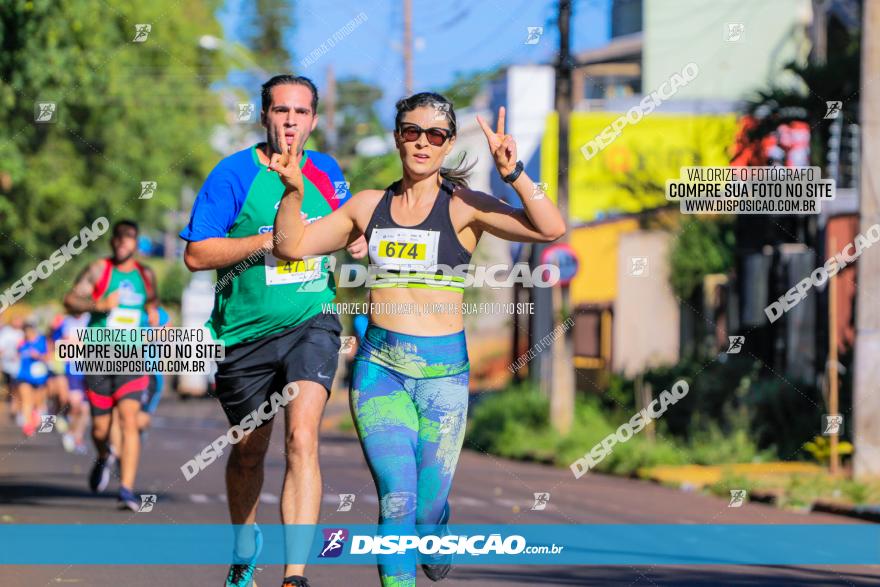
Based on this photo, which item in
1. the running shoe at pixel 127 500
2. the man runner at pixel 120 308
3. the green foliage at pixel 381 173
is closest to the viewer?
the running shoe at pixel 127 500

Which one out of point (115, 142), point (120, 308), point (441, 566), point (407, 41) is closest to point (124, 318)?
point (120, 308)

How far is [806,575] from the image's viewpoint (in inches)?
361

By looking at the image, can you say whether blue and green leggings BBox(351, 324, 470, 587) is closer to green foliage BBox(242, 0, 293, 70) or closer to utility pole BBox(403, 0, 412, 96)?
utility pole BBox(403, 0, 412, 96)

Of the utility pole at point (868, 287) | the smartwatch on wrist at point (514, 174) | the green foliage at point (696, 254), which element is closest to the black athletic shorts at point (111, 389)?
the smartwatch on wrist at point (514, 174)

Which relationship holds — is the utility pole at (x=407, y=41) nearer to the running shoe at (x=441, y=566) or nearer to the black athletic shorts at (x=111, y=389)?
the black athletic shorts at (x=111, y=389)

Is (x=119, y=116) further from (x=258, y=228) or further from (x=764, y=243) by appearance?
(x=258, y=228)

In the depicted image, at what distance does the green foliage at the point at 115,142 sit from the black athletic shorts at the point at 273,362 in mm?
12192

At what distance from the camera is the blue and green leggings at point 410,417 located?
20.4ft

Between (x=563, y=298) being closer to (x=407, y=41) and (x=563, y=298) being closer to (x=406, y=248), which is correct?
(x=407, y=41)

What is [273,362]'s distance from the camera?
7230 mm

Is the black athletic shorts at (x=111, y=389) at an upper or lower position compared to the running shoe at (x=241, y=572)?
upper

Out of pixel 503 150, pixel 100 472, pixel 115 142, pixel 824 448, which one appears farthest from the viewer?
pixel 115 142

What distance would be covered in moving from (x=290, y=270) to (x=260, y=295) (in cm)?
17

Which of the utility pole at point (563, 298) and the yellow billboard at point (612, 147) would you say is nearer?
the utility pole at point (563, 298)
